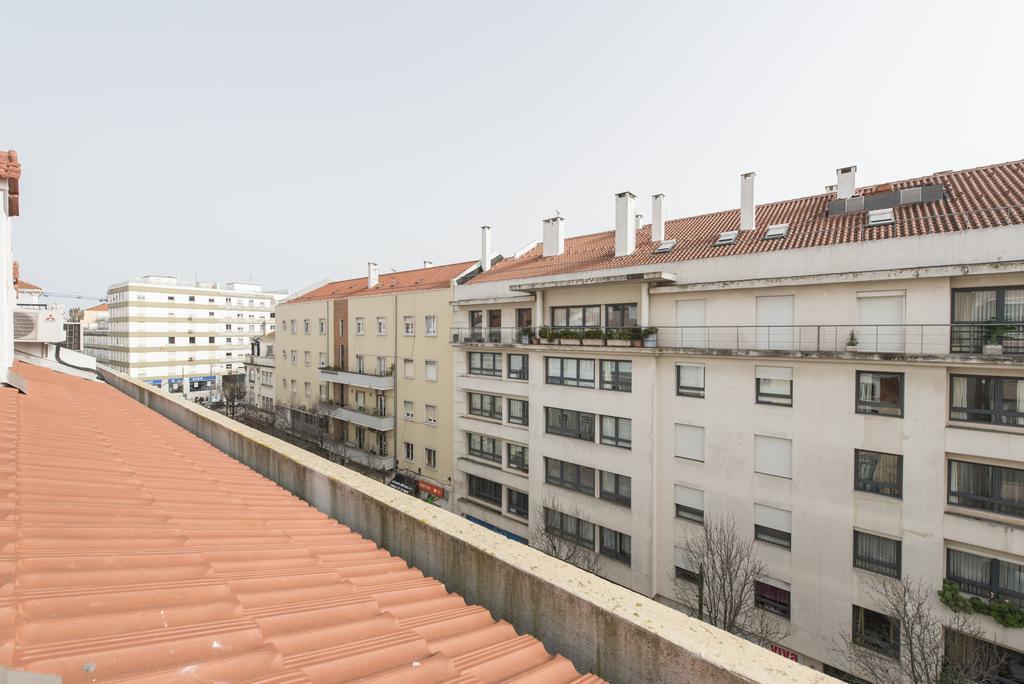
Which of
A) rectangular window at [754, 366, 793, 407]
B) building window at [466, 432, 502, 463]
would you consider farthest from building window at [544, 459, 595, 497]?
rectangular window at [754, 366, 793, 407]

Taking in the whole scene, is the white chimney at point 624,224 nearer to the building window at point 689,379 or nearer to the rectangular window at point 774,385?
the building window at point 689,379

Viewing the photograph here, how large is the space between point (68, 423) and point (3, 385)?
1836 mm

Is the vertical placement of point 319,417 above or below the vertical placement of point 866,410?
below

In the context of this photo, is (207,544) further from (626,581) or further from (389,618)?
(626,581)

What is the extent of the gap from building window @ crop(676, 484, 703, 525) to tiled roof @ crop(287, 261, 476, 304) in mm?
16057

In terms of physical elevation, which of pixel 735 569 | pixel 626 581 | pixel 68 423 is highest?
pixel 68 423

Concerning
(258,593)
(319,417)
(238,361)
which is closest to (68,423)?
(258,593)

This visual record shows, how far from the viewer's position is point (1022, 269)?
35.6 feet

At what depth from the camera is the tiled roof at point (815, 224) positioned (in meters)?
13.0

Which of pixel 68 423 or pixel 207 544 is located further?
pixel 68 423

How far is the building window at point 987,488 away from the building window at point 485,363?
52.4 feet

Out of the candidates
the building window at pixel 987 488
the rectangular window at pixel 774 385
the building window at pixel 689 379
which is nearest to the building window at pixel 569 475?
the building window at pixel 689 379

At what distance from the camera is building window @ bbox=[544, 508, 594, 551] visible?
60.2ft

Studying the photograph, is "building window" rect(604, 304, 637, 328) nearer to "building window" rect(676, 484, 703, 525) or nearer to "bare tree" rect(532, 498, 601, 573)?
"building window" rect(676, 484, 703, 525)
